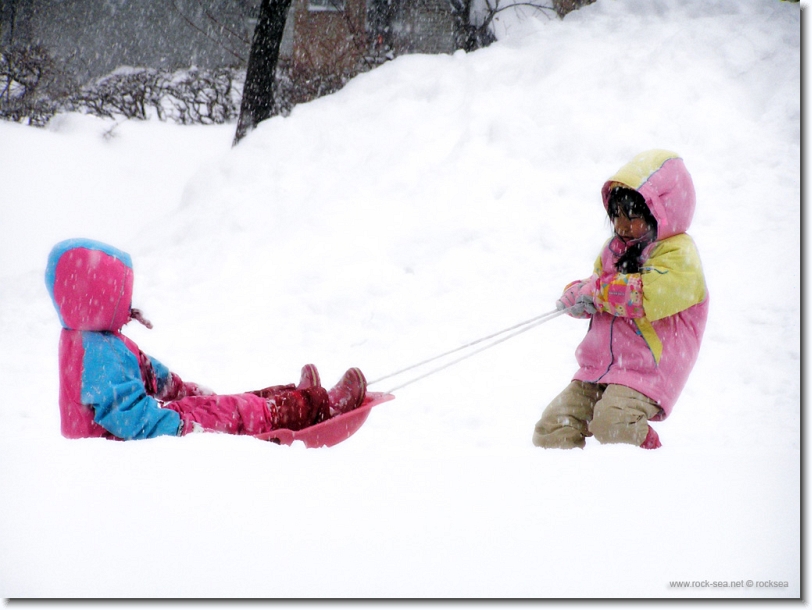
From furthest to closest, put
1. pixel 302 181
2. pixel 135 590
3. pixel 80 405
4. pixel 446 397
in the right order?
pixel 302 181
pixel 446 397
pixel 80 405
pixel 135 590

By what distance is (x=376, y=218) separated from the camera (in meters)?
5.64

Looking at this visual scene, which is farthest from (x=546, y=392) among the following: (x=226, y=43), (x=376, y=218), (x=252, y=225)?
(x=226, y=43)

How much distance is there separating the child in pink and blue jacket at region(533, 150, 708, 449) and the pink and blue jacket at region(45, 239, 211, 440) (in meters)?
1.54

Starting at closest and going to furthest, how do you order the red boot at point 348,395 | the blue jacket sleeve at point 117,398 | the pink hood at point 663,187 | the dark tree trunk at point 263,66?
the blue jacket sleeve at point 117,398 → the pink hood at point 663,187 → the red boot at point 348,395 → the dark tree trunk at point 263,66

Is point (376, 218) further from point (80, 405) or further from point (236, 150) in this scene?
point (80, 405)

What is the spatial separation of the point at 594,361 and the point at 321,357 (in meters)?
2.14

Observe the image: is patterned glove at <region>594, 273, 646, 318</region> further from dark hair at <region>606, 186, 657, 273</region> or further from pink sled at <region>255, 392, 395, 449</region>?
pink sled at <region>255, 392, 395, 449</region>

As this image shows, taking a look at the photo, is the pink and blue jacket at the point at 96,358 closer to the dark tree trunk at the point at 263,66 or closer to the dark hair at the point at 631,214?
the dark hair at the point at 631,214

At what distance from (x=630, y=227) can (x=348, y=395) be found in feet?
4.24

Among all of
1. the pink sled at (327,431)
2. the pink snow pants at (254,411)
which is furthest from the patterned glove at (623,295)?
the pink snow pants at (254,411)

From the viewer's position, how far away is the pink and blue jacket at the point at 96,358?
7.28ft

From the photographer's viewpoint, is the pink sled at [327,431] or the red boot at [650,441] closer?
the pink sled at [327,431]

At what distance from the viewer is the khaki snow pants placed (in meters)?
2.51

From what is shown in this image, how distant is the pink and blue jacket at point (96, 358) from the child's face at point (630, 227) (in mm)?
1802
